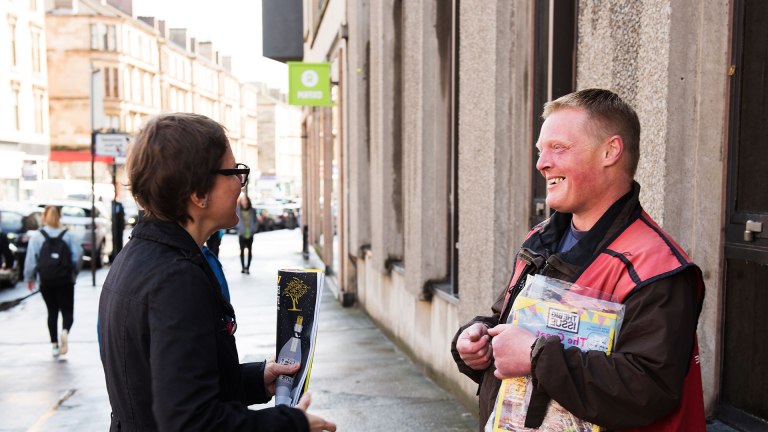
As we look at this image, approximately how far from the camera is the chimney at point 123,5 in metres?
70.2

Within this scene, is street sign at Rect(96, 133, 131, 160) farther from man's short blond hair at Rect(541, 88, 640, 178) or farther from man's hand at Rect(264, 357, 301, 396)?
man's short blond hair at Rect(541, 88, 640, 178)

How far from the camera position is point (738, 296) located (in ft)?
10.5

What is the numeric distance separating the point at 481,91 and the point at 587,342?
Result: 3886 millimetres

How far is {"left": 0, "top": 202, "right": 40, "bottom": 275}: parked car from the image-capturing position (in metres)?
17.8

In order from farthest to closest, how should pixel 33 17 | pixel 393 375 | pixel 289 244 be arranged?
pixel 33 17 < pixel 289 244 < pixel 393 375

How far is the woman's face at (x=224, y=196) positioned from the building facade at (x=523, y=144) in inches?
74.0

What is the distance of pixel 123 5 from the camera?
70.6 meters

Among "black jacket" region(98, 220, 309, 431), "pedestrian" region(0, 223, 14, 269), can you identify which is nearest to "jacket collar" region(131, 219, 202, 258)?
"black jacket" region(98, 220, 309, 431)

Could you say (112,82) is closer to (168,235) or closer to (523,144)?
(523,144)

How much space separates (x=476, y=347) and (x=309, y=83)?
518 inches

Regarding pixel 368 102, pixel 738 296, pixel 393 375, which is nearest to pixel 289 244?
pixel 368 102

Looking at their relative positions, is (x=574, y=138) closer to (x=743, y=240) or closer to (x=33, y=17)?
(x=743, y=240)

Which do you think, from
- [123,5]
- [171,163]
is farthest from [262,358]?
[123,5]

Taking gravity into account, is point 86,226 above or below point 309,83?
below
